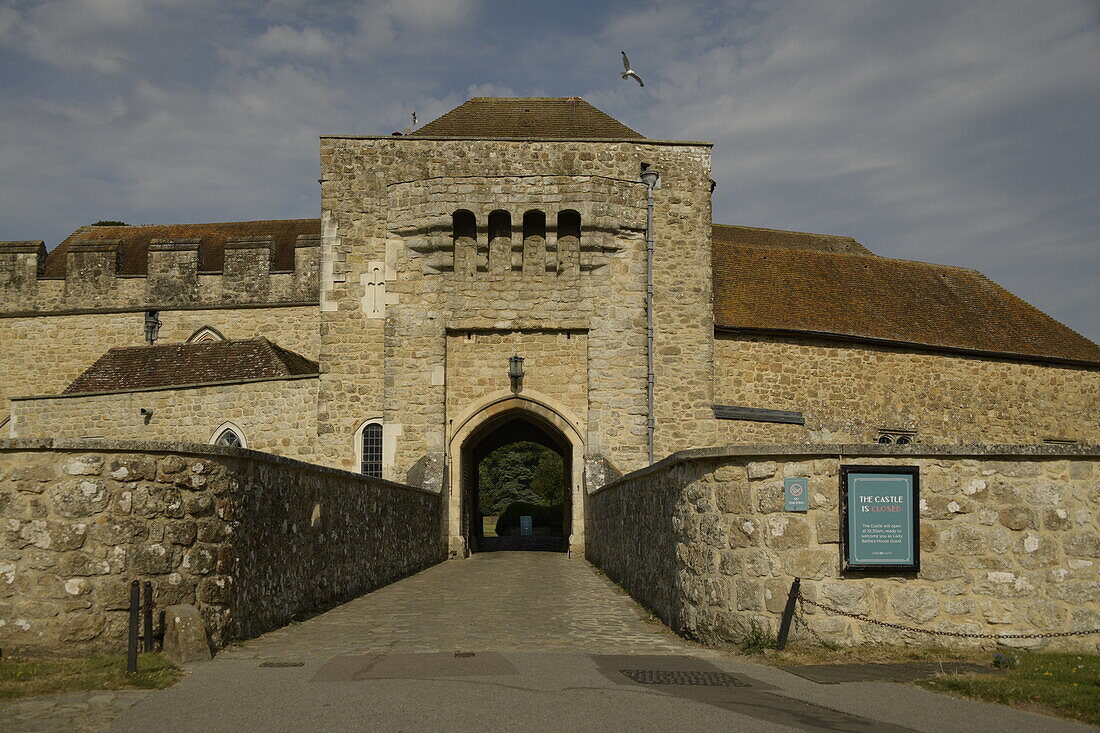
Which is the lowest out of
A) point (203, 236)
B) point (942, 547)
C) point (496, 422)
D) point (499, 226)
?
point (942, 547)

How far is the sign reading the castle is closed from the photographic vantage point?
7.44 meters

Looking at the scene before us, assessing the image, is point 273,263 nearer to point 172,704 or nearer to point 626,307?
point 626,307

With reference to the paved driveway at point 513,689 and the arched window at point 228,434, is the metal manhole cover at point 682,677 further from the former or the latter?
the arched window at point 228,434

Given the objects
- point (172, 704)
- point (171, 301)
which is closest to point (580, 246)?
point (171, 301)

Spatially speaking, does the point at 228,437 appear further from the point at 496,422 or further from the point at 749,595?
the point at 749,595

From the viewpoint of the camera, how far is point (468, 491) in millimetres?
21297

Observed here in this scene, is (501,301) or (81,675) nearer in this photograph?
(81,675)

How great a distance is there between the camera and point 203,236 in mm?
32375

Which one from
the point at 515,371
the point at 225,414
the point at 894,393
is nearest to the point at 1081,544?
the point at 515,371

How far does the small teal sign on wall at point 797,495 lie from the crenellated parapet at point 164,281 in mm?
21119

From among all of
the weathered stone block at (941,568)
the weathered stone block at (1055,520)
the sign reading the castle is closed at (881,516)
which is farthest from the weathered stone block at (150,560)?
the weathered stone block at (1055,520)

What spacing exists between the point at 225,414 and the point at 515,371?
611 cm

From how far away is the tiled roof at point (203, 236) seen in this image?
31125 mm

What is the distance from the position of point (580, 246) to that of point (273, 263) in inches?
442
